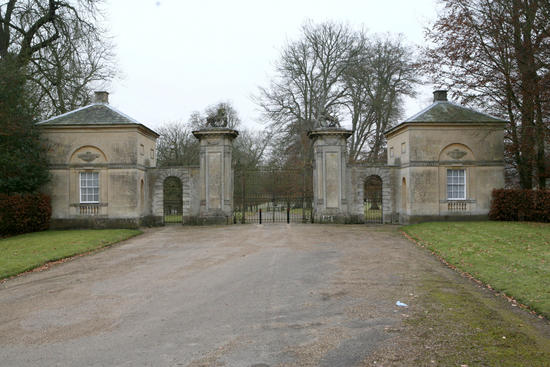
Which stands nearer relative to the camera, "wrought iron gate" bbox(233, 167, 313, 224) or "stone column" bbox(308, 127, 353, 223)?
"stone column" bbox(308, 127, 353, 223)

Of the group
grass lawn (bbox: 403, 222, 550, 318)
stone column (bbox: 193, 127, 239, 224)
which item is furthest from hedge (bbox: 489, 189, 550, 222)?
stone column (bbox: 193, 127, 239, 224)

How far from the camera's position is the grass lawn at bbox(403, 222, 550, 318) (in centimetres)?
788

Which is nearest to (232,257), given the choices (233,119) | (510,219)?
(510,219)

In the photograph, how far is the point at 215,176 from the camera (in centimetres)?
2069

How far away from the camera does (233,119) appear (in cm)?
4638

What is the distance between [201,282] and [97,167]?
13590 millimetres

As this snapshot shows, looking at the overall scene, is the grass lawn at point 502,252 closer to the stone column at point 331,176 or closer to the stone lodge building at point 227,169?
the stone lodge building at point 227,169

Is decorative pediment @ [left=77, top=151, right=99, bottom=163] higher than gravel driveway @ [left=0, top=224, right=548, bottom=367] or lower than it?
higher

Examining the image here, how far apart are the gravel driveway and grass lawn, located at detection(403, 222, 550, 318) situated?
3.47ft

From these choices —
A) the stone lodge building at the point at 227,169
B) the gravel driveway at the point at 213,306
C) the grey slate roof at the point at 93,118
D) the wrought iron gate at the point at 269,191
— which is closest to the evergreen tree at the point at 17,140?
the stone lodge building at the point at 227,169

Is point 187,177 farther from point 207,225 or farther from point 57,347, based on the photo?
point 57,347

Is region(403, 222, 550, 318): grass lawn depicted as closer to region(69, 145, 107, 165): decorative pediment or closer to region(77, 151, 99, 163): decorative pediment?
region(69, 145, 107, 165): decorative pediment

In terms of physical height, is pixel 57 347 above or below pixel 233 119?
below

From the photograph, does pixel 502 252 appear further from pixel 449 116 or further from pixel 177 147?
pixel 177 147
